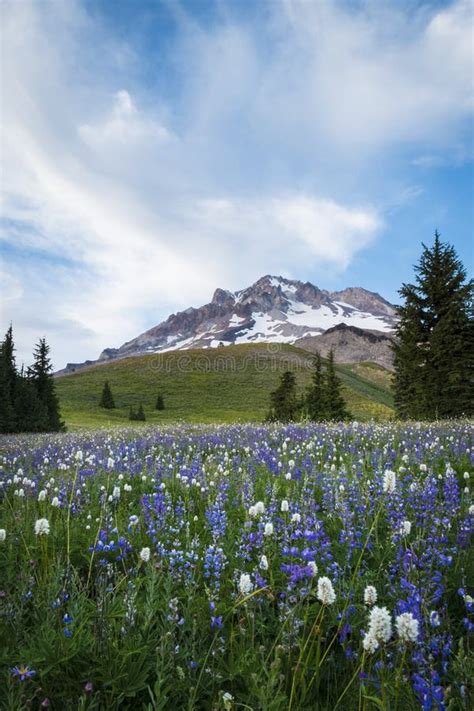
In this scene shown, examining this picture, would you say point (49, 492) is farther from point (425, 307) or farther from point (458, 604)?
point (425, 307)

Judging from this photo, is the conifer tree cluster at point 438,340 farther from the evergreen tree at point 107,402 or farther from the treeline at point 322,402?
the evergreen tree at point 107,402

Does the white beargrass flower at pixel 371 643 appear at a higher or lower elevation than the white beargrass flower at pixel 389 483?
lower

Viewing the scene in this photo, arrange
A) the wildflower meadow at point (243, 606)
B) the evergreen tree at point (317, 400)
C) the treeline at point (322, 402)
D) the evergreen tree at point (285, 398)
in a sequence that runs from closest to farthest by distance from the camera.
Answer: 1. the wildflower meadow at point (243, 606)
2. the treeline at point (322, 402)
3. the evergreen tree at point (317, 400)
4. the evergreen tree at point (285, 398)

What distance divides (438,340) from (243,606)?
1115 inches

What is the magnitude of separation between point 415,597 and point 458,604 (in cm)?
119

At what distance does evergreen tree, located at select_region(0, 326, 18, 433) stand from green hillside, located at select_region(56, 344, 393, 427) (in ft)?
39.9

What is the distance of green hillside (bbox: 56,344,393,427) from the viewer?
6794 cm

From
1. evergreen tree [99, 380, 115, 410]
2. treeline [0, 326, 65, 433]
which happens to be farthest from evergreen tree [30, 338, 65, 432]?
evergreen tree [99, 380, 115, 410]

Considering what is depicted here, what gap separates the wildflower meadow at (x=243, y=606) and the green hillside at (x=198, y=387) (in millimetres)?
47986

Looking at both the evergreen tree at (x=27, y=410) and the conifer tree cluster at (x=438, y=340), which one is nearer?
the conifer tree cluster at (x=438, y=340)

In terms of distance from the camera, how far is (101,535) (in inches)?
159

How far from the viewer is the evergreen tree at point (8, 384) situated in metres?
36.4

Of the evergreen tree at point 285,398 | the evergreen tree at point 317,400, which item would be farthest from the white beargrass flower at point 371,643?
the evergreen tree at point 285,398

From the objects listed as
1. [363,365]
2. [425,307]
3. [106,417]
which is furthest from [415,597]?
[363,365]
